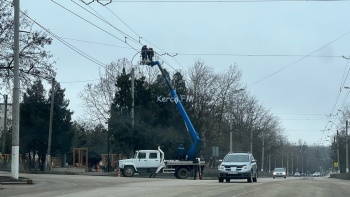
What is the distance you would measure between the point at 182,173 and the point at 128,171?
437 cm

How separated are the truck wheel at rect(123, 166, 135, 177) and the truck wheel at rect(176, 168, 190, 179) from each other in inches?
144

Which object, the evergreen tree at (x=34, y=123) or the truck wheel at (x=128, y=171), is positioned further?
the evergreen tree at (x=34, y=123)

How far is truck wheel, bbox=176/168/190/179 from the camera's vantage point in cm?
4822

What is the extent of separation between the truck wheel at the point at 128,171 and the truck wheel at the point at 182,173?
365 centimetres

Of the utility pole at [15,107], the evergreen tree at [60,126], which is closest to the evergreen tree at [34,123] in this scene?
the evergreen tree at [60,126]

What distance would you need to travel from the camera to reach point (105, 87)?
73.0 m

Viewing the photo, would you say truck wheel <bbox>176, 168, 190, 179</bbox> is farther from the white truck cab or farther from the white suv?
the white suv

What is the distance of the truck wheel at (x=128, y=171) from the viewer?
48.9 metres

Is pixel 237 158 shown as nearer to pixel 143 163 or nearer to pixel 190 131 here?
pixel 190 131

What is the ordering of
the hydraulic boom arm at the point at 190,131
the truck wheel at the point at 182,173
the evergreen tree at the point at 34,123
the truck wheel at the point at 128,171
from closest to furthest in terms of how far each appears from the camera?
the truck wheel at the point at 182,173, the hydraulic boom arm at the point at 190,131, the truck wheel at the point at 128,171, the evergreen tree at the point at 34,123

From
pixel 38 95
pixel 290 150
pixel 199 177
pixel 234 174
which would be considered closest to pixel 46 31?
pixel 234 174

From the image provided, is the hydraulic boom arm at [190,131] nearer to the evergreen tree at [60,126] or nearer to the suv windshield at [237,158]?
the suv windshield at [237,158]

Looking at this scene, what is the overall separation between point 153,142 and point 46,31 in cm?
2329

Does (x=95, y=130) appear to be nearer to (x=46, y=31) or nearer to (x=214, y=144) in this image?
(x=214, y=144)
